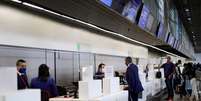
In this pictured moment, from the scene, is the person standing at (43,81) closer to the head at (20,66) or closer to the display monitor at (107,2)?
the head at (20,66)

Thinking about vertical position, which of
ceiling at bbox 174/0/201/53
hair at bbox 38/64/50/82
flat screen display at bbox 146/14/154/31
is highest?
ceiling at bbox 174/0/201/53

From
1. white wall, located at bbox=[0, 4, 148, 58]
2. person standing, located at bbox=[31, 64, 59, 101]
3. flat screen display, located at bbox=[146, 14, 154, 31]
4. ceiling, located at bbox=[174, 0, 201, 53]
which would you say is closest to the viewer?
person standing, located at bbox=[31, 64, 59, 101]

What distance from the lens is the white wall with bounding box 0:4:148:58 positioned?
8609mm

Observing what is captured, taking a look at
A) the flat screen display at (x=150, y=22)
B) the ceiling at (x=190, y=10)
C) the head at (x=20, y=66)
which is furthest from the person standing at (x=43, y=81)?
the ceiling at (x=190, y=10)

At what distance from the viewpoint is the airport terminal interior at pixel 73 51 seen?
6949mm

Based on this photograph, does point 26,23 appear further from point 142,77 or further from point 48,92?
point 142,77

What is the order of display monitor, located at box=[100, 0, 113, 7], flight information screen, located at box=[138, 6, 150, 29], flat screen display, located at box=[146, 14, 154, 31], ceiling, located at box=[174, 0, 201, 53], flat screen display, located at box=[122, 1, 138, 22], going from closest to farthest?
display monitor, located at box=[100, 0, 113, 7] → flat screen display, located at box=[122, 1, 138, 22] → flight information screen, located at box=[138, 6, 150, 29] → flat screen display, located at box=[146, 14, 154, 31] → ceiling, located at box=[174, 0, 201, 53]

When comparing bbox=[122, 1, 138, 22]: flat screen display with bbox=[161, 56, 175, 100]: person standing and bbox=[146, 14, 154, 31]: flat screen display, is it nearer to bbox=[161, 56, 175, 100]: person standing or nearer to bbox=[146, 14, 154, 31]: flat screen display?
bbox=[146, 14, 154, 31]: flat screen display

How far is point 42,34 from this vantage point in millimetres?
10211

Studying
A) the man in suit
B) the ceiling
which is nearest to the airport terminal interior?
the man in suit

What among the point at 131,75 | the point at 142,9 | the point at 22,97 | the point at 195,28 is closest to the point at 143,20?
the point at 142,9

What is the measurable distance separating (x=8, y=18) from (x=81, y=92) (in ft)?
9.29

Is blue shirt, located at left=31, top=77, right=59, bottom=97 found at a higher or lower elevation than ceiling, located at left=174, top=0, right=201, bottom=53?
lower

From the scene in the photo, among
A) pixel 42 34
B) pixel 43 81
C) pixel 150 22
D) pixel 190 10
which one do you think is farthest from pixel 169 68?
pixel 190 10
